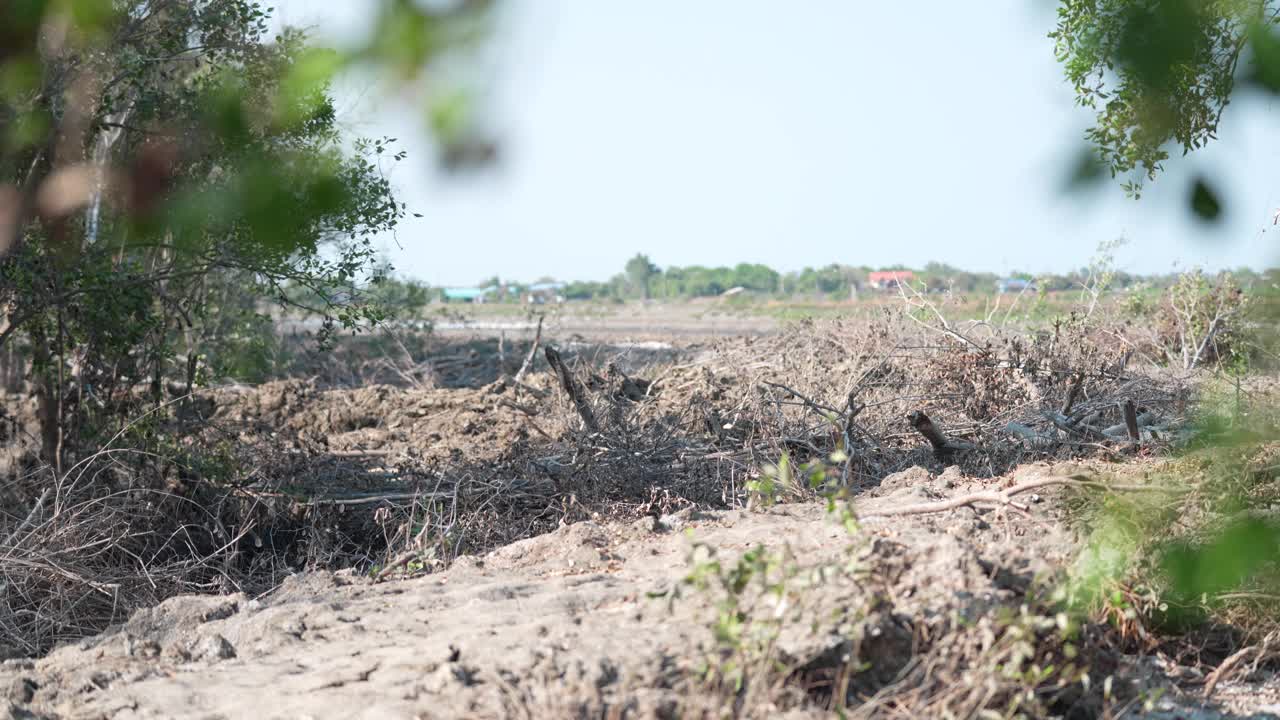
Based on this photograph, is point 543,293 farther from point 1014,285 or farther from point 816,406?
point 816,406

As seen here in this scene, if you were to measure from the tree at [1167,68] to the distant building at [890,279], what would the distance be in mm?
9215

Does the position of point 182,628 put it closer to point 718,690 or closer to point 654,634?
point 654,634

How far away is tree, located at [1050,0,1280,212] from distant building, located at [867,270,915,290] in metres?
9.22

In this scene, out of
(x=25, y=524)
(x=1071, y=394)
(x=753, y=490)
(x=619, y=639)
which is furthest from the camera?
(x=1071, y=394)

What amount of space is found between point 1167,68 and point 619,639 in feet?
9.54

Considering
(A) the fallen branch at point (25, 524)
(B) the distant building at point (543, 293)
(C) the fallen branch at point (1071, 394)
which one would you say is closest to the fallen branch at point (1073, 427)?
(C) the fallen branch at point (1071, 394)

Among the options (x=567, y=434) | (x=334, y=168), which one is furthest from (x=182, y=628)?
(x=334, y=168)

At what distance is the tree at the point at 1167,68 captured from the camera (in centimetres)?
127

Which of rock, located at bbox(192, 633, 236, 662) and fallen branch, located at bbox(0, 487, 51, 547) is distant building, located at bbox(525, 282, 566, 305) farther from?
fallen branch, located at bbox(0, 487, 51, 547)

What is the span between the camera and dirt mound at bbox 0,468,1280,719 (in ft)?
11.7

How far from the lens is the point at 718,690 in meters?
3.43

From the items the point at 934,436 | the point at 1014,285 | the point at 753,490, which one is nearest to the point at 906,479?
the point at 934,436

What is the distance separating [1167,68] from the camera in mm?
1324

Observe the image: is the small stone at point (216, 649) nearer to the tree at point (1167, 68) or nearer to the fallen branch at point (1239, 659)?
the fallen branch at point (1239, 659)
